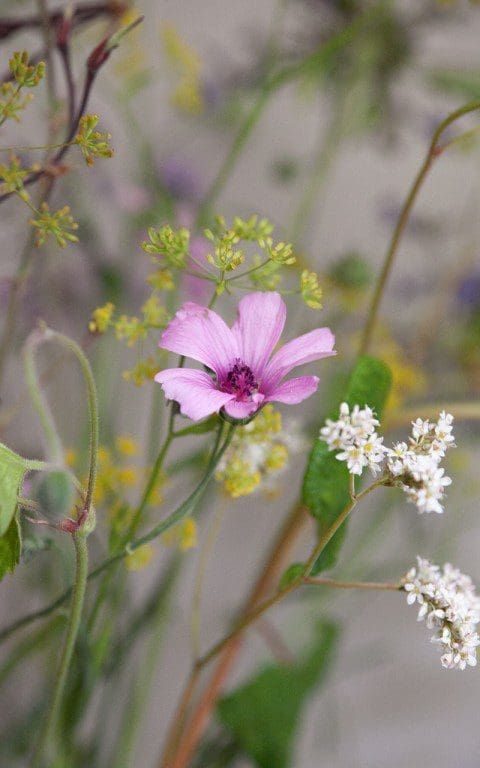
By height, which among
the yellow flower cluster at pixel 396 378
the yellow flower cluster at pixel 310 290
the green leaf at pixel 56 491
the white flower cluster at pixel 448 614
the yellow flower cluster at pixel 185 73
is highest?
the yellow flower cluster at pixel 185 73

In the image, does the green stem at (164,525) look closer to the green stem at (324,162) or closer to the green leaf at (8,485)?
the green leaf at (8,485)

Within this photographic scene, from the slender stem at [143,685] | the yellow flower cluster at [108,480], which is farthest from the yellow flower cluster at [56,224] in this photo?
the slender stem at [143,685]

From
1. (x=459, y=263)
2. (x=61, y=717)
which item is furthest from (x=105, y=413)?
(x=459, y=263)

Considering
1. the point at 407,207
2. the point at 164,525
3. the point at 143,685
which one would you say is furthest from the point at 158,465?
the point at 143,685

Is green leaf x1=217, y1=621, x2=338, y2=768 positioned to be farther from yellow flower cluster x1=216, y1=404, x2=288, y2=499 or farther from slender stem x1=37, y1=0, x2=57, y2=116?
slender stem x1=37, y1=0, x2=57, y2=116

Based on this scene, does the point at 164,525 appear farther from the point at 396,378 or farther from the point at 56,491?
the point at 396,378
